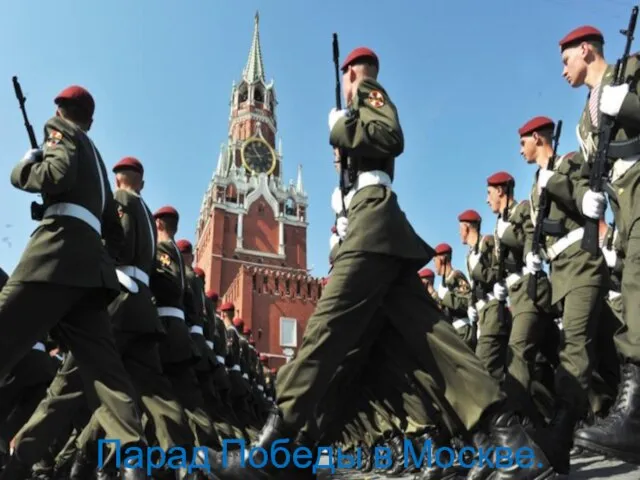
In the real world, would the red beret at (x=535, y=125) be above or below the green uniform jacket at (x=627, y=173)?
above

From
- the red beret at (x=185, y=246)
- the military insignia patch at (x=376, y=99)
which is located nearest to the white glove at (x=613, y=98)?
the military insignia patch at (x=376, y=99)

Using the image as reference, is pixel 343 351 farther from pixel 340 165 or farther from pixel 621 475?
pixel 621 475

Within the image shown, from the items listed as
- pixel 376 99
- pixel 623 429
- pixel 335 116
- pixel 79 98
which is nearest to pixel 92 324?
pixel 79 98

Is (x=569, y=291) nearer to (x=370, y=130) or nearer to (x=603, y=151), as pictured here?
(x=603, y=151)

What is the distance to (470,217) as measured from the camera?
7363 mm

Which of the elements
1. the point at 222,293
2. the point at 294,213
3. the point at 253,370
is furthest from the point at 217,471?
the point at 294,213

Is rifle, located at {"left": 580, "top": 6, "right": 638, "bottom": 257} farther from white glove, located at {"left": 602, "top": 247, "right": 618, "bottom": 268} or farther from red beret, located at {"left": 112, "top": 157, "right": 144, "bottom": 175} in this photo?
red beret, located at {"left": 112, "top": 157, "right": 144, "bottom": 175}

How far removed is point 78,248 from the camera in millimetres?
3645

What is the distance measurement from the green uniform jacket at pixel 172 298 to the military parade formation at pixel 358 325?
0.02 m

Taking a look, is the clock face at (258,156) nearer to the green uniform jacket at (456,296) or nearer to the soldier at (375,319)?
the green uniform jacket at (456,296)

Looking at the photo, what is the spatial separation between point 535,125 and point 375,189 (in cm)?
238

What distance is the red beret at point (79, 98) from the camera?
4234 millimetres

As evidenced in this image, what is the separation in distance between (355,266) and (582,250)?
1.80m

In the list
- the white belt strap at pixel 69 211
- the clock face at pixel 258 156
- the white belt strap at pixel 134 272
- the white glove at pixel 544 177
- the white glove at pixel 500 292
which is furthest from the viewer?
the clock face at pixel 258 156
